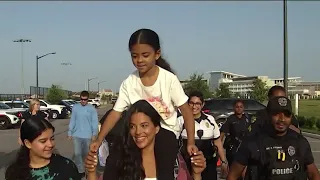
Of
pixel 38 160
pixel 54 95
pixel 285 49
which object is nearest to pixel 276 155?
pixel 38 160

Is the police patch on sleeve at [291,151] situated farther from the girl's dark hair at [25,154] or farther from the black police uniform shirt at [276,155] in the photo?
the girl's dark hair at [25,154]

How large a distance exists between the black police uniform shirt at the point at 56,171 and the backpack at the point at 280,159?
1.43 metres

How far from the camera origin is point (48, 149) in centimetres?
311

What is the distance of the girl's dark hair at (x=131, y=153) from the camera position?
9.05ft

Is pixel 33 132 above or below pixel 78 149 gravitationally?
above

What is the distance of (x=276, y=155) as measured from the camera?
11.2 feet

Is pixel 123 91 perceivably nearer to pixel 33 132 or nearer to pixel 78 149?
pixel 33 132

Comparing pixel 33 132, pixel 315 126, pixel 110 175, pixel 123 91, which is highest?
pixel 123 91

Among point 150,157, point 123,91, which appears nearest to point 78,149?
point 123,91

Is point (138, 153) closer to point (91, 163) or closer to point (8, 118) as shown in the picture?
point (91, 163)

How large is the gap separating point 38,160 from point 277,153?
5.83 ft

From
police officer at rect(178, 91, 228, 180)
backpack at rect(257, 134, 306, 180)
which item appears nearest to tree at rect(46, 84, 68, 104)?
police officer at rect(178, 91, 228, 180)

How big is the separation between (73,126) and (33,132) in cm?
635

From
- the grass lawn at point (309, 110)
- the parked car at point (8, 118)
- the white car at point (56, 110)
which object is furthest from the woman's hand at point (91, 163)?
the white car at point (56, 110)
